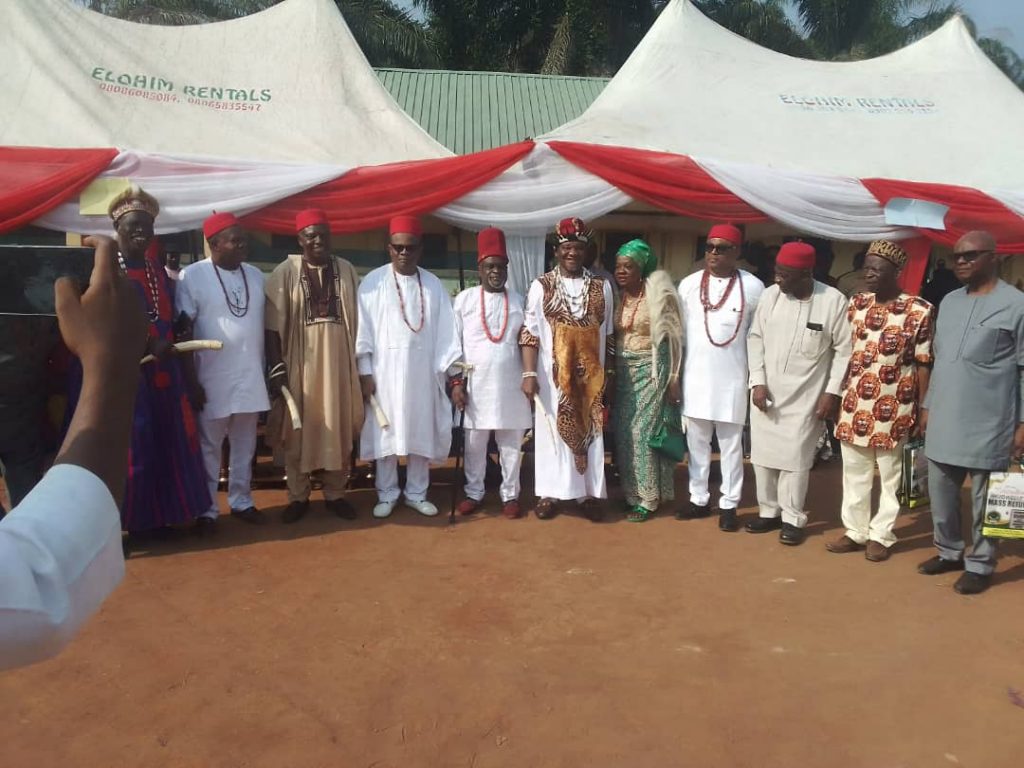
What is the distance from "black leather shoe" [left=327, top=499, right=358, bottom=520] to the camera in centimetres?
479

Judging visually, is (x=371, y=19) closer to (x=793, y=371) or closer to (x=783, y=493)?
(x=793, y=371)

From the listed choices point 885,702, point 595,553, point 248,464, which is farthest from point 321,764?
point 248,464

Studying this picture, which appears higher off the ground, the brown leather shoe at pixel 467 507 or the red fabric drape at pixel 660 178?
the red fabric drape at pixel 660 178

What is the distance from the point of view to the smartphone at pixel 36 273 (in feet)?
3.48

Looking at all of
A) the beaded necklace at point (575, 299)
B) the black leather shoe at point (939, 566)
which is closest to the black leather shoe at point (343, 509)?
the beaded necklace at point (575, 299)

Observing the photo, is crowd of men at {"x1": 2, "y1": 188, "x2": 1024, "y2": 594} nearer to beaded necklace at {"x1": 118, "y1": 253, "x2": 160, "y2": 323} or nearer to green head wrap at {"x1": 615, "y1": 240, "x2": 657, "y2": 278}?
beaded necklace at {"x1": 118, "y1": 253, "x2": 160, "y2": 323}

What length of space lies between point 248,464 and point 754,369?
297 centimetres

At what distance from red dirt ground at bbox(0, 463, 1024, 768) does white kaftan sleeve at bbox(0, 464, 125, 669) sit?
173cm

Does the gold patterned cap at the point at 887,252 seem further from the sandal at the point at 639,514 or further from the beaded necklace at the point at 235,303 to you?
the beaded necklace at the point at 235,303

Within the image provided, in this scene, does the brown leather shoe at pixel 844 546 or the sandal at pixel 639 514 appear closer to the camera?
the brown leather shoe at pixel 844 546

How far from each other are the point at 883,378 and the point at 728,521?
1.20 metres

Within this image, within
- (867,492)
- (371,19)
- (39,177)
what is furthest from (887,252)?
(371,19)

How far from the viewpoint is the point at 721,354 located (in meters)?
4.69

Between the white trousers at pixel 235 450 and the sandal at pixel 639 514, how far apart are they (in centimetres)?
226
